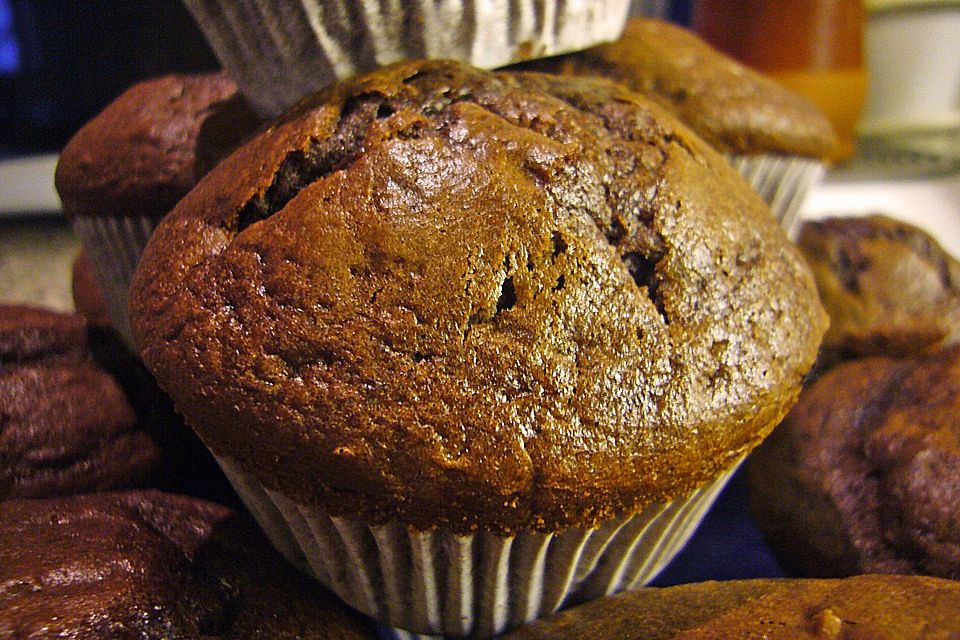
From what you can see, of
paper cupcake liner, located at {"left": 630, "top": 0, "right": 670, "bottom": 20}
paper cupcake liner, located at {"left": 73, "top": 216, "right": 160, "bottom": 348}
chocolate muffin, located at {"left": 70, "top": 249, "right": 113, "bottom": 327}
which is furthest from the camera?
paper cupcake liner, located at {"left": 630, "top": 0, "right": 670, "bottom": 20}

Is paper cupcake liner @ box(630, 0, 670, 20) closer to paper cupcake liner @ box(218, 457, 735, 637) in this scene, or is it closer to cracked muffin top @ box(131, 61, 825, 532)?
cracked muffin top @ box(131, 61, 825, 532)

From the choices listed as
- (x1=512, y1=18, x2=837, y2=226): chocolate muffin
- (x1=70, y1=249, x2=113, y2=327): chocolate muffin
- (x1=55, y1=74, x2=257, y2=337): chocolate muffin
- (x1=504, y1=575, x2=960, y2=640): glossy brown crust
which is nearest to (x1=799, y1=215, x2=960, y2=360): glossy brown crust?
(x1=512, y1=18, x2=837, y2=226): chocolate muffin

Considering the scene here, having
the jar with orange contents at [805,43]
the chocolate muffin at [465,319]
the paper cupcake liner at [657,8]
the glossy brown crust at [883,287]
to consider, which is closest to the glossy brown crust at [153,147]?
the chocolate muffin at [465,319]

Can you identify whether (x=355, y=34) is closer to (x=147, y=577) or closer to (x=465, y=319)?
(x=465, y=319)

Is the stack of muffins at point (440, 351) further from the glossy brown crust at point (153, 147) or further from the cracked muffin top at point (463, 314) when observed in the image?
the glossy brown crust at point (153, 147)

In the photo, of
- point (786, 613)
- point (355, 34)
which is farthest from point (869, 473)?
point (355, 34)

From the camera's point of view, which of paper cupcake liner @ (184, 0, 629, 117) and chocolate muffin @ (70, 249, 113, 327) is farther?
chocolate muffin @ (70, 249, 113, 327)
